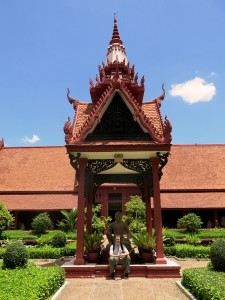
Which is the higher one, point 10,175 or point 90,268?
point 10,175

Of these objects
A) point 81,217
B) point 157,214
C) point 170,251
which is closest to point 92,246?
point 81,217

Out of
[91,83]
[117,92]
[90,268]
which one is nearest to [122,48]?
[91,83]

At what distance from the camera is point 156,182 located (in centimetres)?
897

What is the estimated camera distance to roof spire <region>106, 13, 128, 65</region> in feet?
44.8

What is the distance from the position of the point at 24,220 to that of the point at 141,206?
379 inches

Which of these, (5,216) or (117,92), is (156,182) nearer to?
(117,92)

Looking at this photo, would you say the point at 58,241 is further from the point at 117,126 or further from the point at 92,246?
the point at 117,126

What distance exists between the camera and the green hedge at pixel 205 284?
5098mm

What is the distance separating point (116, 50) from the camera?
14156 mm

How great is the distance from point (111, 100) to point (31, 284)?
5814mm

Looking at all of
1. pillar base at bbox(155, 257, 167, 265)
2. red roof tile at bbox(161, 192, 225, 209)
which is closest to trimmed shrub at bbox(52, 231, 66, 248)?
pillar base at bbox(155, 257, 167, 265)

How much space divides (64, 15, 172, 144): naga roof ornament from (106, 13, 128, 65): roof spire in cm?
5

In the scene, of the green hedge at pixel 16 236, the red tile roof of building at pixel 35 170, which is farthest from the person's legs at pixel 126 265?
the red tile roof of building at pixel 35 170

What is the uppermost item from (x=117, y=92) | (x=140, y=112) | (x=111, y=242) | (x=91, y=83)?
(x=91, y=83)
